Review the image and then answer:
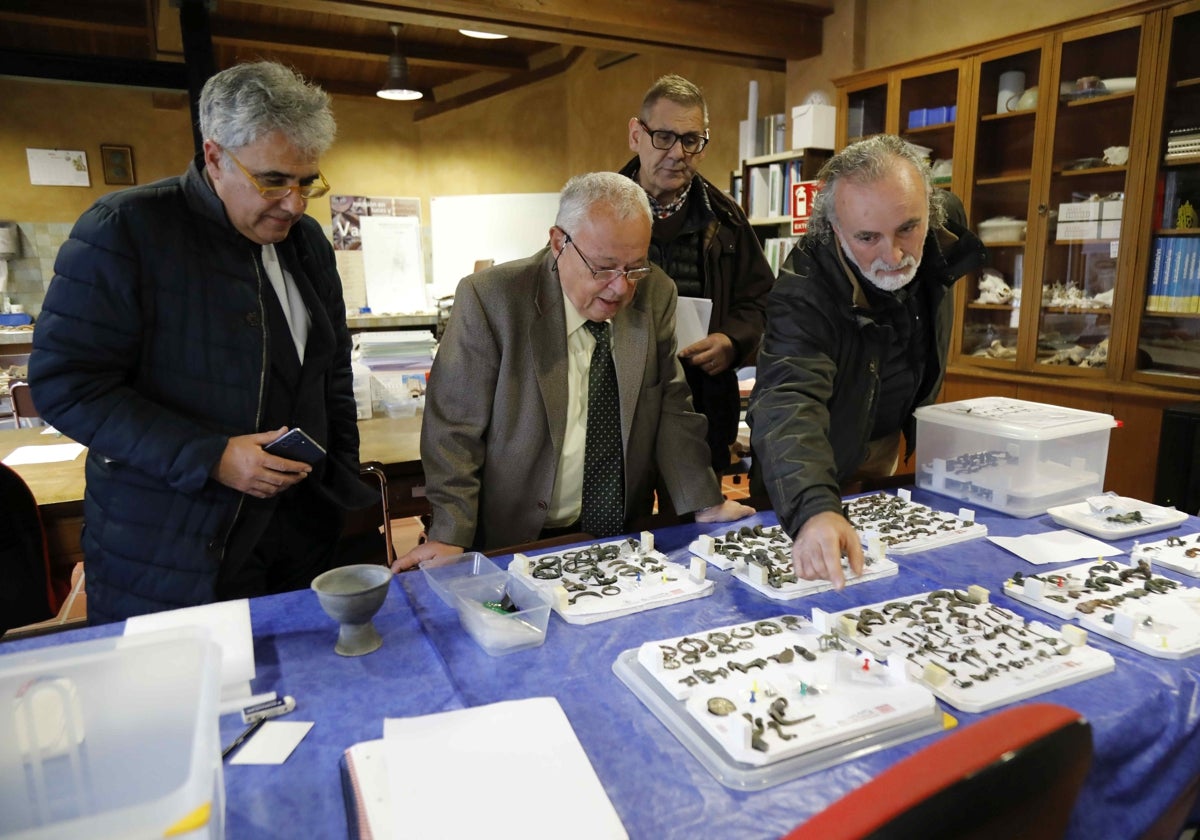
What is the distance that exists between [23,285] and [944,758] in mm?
8033

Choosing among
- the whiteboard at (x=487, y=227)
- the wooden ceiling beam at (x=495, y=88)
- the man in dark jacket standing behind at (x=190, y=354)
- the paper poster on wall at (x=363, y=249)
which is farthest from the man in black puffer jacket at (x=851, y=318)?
the wooden ceiling beam at (x=495, y=88)

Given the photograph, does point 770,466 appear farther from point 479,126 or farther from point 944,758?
point 479,126

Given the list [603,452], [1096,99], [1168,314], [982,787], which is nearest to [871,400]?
[603,452]

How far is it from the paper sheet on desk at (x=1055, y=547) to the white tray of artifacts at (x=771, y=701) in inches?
25.3

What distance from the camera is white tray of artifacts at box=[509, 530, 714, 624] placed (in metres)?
1.31

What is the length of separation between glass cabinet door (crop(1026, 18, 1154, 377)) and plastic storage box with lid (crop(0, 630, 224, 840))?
12.7 ft

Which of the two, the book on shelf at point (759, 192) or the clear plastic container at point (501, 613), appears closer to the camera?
the clear plastic container at point (501, 613)

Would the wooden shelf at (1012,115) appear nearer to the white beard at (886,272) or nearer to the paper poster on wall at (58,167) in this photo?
the white beard at (886,272)

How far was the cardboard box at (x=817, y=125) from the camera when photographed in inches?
183

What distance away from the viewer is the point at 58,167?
22.0 ft

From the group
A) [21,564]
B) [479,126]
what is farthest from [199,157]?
[479,126]

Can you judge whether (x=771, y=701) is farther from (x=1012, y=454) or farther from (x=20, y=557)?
(x=20, y=557)

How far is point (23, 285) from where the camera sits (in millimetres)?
6625

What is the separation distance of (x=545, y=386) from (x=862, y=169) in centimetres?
82
